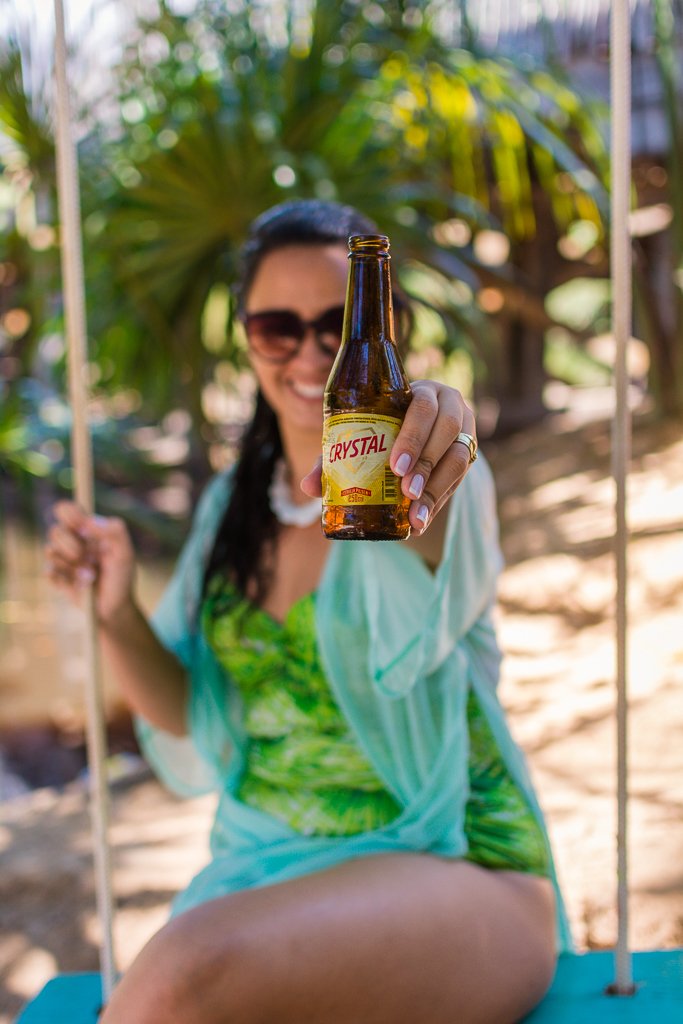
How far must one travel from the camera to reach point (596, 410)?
19.1 ft

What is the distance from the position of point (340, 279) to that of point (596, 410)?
4.58 meters

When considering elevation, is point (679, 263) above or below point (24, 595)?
above

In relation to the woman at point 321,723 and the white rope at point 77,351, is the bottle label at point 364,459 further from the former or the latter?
the white rope at point 77,351

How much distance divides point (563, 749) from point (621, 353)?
5.96ft

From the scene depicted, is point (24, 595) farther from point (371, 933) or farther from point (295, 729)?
point (371, 933)

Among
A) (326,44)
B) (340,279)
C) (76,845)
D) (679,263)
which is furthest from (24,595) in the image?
(340,279)

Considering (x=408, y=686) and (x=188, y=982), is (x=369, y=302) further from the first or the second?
(x=188, y=982)

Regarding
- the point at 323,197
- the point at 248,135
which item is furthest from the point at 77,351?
the point at 248,135

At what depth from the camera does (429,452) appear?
920 millimetres

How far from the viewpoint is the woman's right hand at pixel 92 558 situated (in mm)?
1557

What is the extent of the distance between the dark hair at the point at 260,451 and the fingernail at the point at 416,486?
0.70 m

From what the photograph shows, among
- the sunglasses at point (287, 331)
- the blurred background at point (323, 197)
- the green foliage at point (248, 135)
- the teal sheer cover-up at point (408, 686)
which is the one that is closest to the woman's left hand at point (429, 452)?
the teal sheer cover-up at point (408, 686)

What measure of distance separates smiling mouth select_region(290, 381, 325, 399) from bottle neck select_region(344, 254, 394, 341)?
0.44 meters

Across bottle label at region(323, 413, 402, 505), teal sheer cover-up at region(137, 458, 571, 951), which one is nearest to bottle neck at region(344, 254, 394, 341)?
bottle label at region(323, 413, 402, 505)
